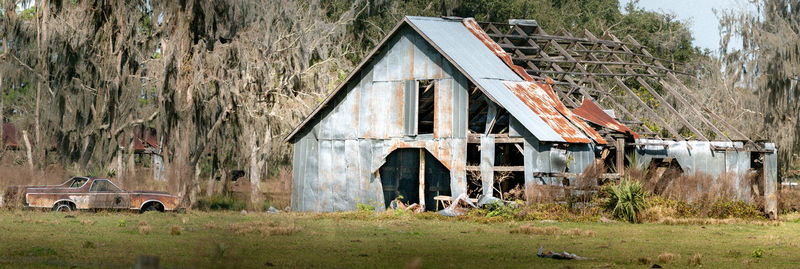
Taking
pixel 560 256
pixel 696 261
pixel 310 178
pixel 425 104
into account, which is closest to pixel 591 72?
pixel 425 104

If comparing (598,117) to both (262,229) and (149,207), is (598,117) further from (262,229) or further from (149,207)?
(262,229)

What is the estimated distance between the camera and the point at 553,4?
216 feet

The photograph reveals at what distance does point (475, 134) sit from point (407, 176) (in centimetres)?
537

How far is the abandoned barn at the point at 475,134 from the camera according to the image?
91.7 feet

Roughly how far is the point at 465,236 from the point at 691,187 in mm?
9160

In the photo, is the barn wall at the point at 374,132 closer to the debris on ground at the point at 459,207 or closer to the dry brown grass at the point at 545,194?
the debris on ground at the point at 459,207

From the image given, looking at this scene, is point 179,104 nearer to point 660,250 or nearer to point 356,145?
point 356,145


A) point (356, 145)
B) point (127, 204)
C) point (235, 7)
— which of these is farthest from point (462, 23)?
point (127, 204)

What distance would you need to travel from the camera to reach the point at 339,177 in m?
32.0

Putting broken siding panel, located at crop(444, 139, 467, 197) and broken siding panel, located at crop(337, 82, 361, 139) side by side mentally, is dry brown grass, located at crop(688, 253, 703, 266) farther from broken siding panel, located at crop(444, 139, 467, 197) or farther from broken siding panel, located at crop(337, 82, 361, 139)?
broken siding panel, located at crop(337, 82, 361, 139)

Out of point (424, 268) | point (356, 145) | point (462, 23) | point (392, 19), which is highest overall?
point (392, 19)

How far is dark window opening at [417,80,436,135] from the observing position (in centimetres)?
3135

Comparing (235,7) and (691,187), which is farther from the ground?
(235,7)

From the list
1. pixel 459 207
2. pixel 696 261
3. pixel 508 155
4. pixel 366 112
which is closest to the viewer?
pixel 696 261
